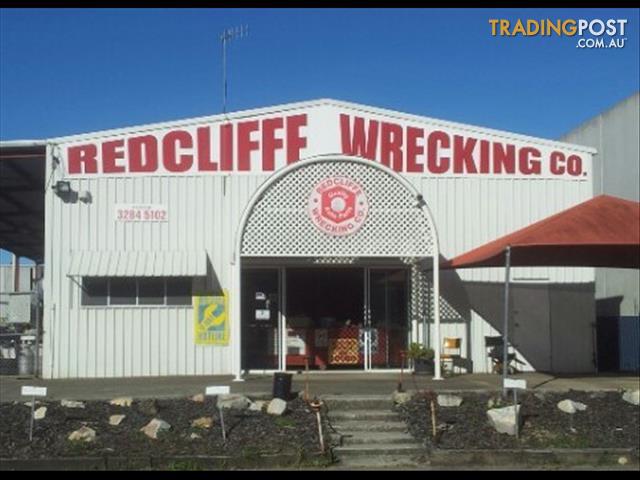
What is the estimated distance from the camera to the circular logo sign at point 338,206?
1736 cm

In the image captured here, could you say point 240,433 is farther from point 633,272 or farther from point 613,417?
point 633,272

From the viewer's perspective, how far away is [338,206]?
682 inches

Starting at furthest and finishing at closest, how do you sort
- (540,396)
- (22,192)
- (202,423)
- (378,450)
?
1. (22,192)
2. (540,396)
3. (202,423)
4. (378,450)

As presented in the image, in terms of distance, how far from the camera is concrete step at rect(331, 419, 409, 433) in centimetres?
1231

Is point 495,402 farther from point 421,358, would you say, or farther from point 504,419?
point 421,358

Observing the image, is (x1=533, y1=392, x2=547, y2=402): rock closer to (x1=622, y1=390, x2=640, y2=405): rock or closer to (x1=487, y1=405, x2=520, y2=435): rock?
(x1=622, y1=390, x2=640, y2=405): rock

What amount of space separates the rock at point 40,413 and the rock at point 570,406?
7.17m

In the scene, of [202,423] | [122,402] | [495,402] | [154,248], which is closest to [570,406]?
[495,402]

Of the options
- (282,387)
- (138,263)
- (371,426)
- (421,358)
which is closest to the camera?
(371,426)

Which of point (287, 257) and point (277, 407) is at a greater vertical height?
point (287, 257)

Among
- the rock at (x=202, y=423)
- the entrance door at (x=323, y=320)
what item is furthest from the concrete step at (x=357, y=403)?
the entrance door at (x=323, y=320)

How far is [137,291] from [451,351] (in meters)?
6.48

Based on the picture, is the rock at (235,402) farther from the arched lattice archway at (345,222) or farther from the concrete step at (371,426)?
the arched lattice archway at (345,222)

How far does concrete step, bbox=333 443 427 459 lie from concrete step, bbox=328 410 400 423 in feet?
4.22
